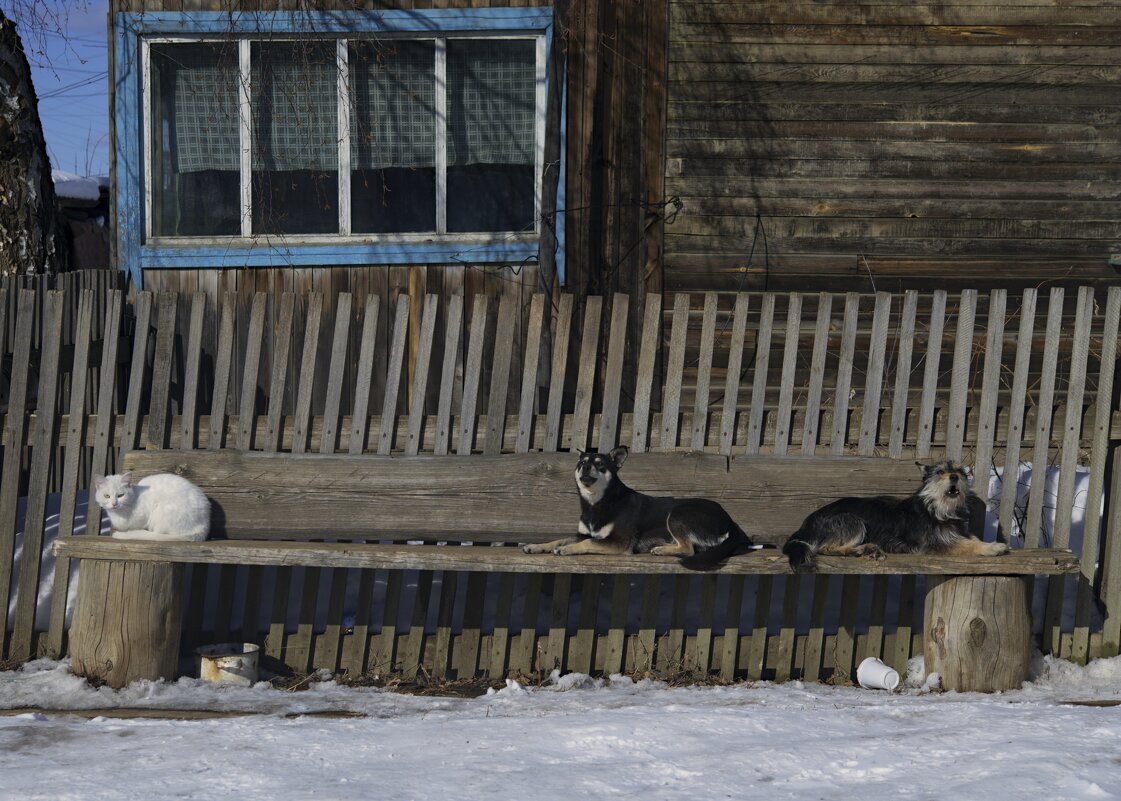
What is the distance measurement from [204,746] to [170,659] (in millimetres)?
1199

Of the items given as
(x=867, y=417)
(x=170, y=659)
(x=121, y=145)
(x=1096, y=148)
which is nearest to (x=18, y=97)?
(x=121, y=145)

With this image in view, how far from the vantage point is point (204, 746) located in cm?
410

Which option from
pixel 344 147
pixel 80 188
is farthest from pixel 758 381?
pixel 80 188

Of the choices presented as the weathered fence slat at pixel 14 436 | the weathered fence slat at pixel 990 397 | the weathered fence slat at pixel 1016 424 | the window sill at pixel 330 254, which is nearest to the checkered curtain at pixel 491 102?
the window sill at pixel 330 254

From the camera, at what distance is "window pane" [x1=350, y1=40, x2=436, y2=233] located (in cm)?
742

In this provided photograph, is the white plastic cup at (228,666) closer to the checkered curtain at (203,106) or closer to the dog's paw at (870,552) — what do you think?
the dog's paw at (870,552)

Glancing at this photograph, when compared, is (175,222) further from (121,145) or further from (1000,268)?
(1000,268)

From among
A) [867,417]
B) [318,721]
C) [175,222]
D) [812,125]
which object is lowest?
[318,721]

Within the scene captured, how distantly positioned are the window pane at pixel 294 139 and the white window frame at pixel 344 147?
51 mm

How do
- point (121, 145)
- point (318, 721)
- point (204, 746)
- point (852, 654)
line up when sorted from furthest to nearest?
point (121, 145) → point (852, 654) → point (318, 721) → point (204, 746)

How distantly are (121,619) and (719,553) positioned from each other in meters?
2.75

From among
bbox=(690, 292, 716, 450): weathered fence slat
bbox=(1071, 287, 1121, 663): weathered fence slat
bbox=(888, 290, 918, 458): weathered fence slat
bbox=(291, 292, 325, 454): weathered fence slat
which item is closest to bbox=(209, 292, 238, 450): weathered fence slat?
bbox=(291, 292, 325, 454): weathered fence slat

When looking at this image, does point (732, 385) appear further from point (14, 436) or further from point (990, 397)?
point (14, 436)

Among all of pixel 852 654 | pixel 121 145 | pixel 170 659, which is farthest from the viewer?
pixel 121 145
